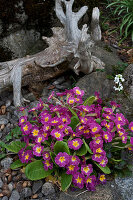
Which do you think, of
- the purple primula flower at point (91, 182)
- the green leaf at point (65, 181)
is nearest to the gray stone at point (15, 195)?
the green leaf at point (65, 181)

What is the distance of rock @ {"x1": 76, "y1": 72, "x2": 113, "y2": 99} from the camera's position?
134 inches

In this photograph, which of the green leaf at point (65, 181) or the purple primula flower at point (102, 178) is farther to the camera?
the purple primula flower at point (102, 178)

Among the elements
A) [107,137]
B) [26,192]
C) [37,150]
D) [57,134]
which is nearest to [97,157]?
[107,137]

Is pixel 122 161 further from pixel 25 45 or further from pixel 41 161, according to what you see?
pixel 25 45

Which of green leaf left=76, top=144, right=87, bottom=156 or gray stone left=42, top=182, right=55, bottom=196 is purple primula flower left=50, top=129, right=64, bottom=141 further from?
gray stone left=42, top=182, right=55, bottom=196

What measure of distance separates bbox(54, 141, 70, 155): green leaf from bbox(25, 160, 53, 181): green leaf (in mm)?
230

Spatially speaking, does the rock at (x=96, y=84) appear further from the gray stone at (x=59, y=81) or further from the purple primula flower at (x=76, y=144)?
the purple primula flower at (x=76, y=144)

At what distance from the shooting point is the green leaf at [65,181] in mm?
2143

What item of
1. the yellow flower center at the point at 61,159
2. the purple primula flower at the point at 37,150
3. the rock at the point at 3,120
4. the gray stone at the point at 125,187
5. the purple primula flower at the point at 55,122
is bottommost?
the gray stone at the point at 125,187

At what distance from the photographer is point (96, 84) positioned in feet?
11.5

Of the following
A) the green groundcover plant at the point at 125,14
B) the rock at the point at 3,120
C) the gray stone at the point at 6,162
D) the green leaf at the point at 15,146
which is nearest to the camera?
the green leaf at the point at 15,146

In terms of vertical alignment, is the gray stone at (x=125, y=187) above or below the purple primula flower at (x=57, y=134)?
below

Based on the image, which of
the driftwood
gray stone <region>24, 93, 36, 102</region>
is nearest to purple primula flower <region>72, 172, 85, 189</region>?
the driftwood

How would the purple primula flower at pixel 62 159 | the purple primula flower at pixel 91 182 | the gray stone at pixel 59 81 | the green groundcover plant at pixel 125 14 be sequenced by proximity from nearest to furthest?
the purple primula flower at pixel 62 159 → the purple primula flower at pixel 91 182 → the gray stone at pixel 59 81 → the green groundcover plant at pixel 125 14
